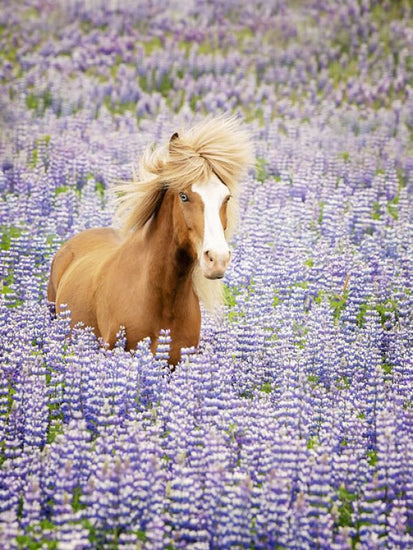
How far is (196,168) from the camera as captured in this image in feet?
20.7

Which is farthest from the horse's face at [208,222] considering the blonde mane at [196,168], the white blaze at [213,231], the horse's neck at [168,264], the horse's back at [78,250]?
the horse's back at [78,250]

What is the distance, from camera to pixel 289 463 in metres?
5.03

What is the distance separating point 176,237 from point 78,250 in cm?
262

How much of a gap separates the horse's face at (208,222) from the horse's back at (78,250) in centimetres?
234

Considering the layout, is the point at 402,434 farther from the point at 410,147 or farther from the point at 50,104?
the point at 50,104

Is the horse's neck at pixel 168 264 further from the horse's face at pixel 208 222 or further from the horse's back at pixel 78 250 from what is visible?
the horse's back at pixel 78 250

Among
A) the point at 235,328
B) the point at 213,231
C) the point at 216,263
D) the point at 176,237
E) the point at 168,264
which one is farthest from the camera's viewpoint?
the point at 235,328

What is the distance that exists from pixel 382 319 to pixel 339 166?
17.6ft

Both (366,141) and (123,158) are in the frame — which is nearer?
(123,158)

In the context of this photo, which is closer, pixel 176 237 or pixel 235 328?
pixel 176 237

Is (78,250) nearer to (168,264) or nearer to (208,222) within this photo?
(168,264)

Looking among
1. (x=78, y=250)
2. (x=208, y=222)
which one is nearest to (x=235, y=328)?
(x=208, y=222)

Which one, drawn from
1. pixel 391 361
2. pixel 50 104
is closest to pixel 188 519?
pixel 391 361

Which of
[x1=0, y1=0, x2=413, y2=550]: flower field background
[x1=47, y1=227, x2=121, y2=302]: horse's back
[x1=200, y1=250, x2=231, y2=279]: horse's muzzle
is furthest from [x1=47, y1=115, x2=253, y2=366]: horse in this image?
[x1=47, y1=227, x2=121, y2=302]: horse's back
